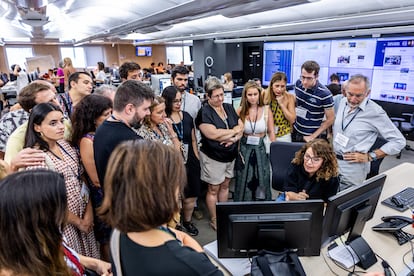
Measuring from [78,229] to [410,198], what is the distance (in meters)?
2.29

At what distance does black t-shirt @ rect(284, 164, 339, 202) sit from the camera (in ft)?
6.12

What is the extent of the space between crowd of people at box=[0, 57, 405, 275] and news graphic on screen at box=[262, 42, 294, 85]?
4.76 meters

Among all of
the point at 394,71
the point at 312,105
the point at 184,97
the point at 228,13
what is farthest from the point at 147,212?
the point at 394,71

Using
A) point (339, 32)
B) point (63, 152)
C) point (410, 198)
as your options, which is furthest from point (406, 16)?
point (63, 152)

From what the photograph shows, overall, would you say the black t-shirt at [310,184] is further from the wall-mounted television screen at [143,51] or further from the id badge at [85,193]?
the wall-mounted television screen at [143,51]

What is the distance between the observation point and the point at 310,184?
190 centimetres

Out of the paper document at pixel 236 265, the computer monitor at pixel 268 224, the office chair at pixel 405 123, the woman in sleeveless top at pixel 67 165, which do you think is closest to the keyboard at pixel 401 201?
the computer monitor at pixel 268 224

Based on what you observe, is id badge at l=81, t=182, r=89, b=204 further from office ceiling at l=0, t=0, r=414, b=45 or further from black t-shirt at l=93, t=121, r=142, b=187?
office ceiling at l=0, t=0, r=414, b=45

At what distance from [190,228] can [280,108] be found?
1.51m

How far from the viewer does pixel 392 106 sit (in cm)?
577

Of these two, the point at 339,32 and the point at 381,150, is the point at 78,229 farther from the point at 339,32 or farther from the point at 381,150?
the point at 339,32

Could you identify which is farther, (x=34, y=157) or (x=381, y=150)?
(x=381, y=150)

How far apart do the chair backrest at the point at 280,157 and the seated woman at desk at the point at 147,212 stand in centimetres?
156

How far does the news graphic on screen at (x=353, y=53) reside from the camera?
19.3ft
